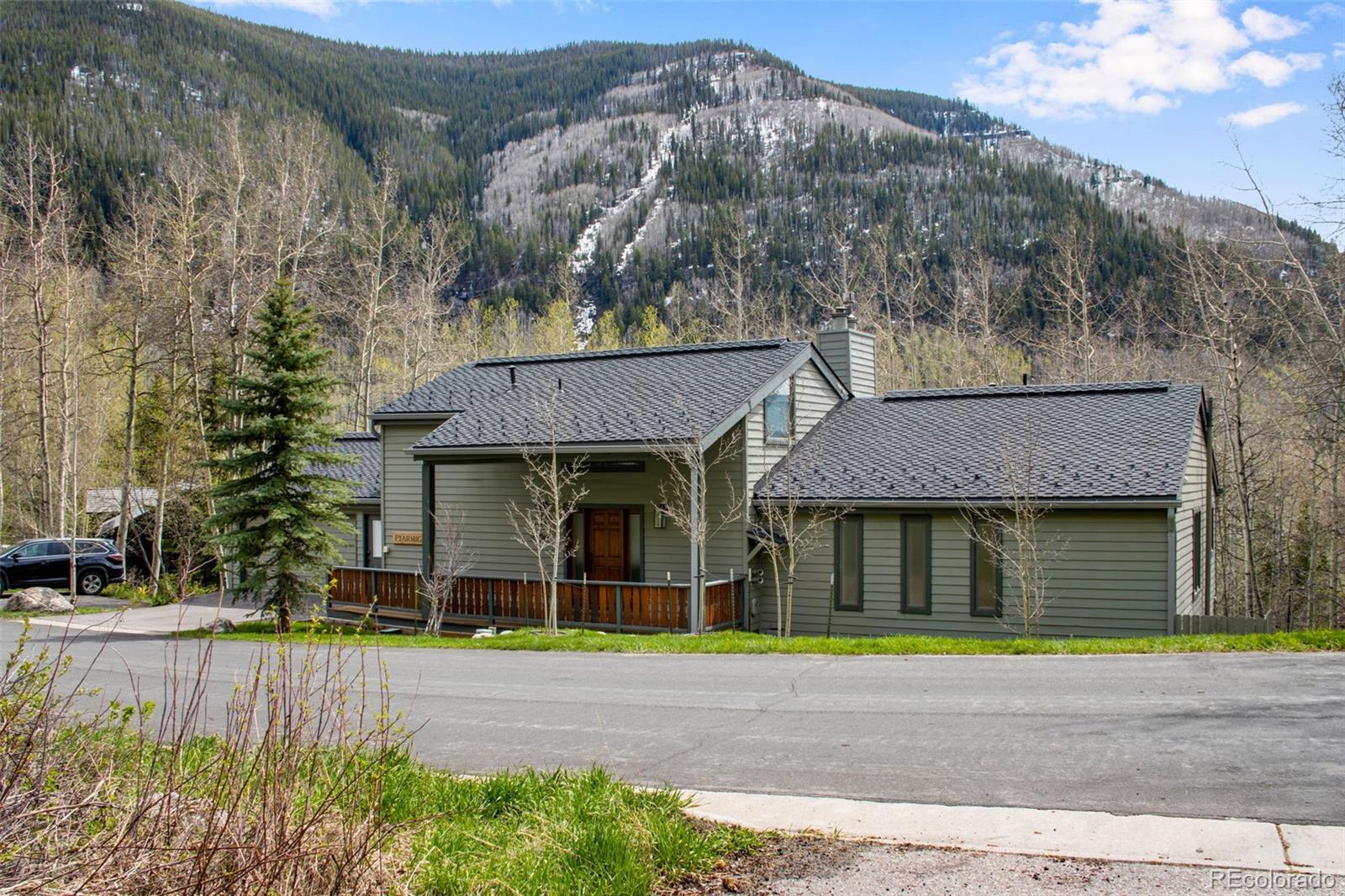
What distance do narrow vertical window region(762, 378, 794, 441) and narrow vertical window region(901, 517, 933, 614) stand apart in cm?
313

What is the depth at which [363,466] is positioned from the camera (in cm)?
2684

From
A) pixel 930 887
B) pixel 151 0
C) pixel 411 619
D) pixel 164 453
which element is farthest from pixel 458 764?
pixel 151 0

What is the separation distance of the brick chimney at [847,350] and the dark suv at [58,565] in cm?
2100

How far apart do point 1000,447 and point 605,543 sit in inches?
307

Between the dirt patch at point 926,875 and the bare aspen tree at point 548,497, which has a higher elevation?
the bare aspen tree at point 548,497

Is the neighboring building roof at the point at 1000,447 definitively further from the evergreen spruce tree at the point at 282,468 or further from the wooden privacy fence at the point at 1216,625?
the evergreen spruce tree at the point at 282,468

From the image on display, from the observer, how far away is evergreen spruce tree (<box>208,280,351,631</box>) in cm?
1936

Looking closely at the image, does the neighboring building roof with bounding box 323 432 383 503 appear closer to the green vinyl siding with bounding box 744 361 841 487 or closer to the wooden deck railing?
the wooden deck railing

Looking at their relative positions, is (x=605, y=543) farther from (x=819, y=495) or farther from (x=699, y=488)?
(x=819, y=495)

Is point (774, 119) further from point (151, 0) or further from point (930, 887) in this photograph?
point (930, 887)

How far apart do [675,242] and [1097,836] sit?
125m

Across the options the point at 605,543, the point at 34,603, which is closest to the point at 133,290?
the point at 34,603

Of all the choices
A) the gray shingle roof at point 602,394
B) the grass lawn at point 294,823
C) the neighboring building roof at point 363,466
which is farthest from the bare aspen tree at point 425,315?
the grass lawn at point 294,823

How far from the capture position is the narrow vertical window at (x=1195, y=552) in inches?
730
